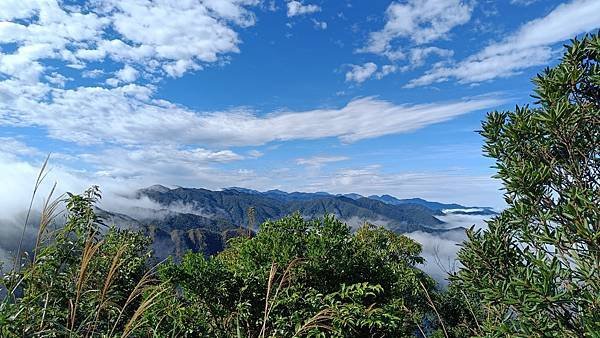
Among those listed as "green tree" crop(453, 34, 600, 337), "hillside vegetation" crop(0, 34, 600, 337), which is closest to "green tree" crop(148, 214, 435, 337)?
"hillside vegetation" crop(0, 34, 600, 337)

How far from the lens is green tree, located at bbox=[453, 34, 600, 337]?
132 inches

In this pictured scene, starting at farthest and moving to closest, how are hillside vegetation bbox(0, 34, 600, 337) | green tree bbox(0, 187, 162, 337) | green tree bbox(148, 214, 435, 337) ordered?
1. green tree bbox(148, 214, 435, 337)
2. hillside vegetation bbox(0, 34, 600, 337)
3. green tree bbox(0, 187, 162, 337)

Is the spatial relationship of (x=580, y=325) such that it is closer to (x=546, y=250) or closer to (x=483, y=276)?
(x=546, y=250)

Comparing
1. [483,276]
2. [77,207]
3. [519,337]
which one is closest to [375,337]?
[483,276]

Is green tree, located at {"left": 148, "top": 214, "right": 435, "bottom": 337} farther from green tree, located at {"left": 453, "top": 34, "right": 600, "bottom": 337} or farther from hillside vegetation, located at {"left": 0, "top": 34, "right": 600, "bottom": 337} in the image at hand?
green tree, located at {"left": 453, "top": 34, "right": 600, "bottom": 337}

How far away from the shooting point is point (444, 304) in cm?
2077

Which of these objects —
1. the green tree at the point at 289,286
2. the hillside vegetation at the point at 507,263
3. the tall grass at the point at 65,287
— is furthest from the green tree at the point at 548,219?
the tall grass at the point at 65,287

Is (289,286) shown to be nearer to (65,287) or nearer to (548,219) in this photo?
(65,287)

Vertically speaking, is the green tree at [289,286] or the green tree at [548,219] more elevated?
the green tree at [548,219]

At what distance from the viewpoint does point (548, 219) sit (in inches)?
151

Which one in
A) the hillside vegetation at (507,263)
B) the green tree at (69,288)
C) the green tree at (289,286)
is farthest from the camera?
the green tree at (289,286)

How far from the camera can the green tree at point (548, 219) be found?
3.36m

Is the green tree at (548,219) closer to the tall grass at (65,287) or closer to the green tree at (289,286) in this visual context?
the green tree at (289,286)

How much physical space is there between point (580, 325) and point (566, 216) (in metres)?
0.98
